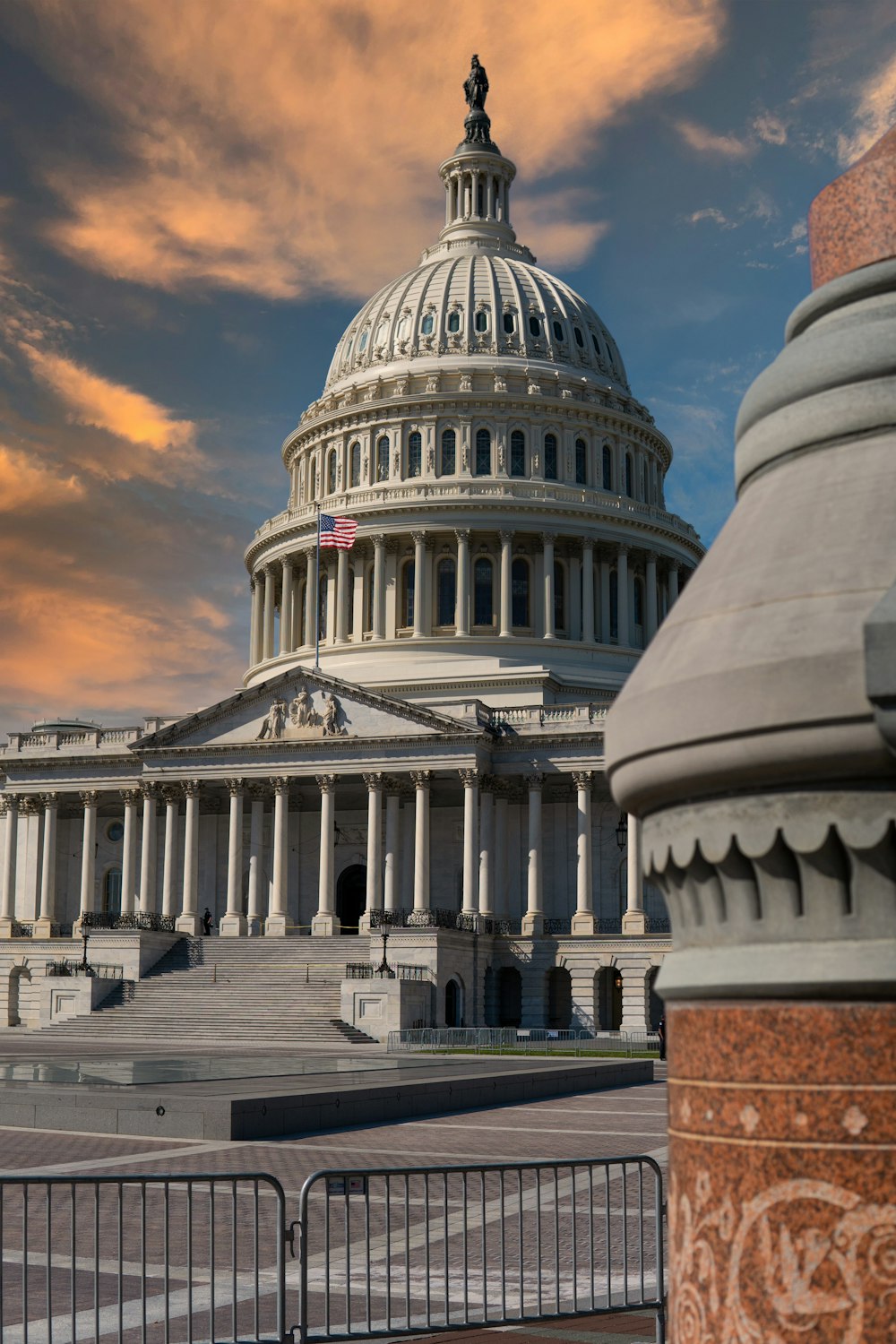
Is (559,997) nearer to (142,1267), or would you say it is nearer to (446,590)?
(446,590)

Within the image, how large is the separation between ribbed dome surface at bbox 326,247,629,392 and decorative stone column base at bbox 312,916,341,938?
37.6 metres

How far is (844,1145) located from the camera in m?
3.63

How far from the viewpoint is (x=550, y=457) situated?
91562 mm

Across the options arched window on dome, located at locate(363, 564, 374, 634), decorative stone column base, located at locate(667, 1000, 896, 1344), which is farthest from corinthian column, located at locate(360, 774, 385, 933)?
decorative stone column base, located at locate(667, 1000, 896, 1344)

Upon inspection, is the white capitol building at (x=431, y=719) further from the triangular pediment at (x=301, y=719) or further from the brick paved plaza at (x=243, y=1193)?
the brick paved plaza at (x=243, y=1193)

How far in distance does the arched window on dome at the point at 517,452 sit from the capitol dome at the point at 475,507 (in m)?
0.08

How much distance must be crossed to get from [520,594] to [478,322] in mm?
18475

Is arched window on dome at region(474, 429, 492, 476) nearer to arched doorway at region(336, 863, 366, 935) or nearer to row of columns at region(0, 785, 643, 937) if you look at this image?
row of columns at region(0, 785, 643, 937)

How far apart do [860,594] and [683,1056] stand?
129cm

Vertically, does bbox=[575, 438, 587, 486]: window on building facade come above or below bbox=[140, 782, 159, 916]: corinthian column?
above

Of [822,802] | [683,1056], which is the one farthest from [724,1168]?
[822,802]

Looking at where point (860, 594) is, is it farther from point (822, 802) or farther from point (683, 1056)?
point (683, 1056)

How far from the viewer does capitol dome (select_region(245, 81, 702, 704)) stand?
84875 mm

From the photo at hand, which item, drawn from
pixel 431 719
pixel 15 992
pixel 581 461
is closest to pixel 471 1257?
pixel 431 719
